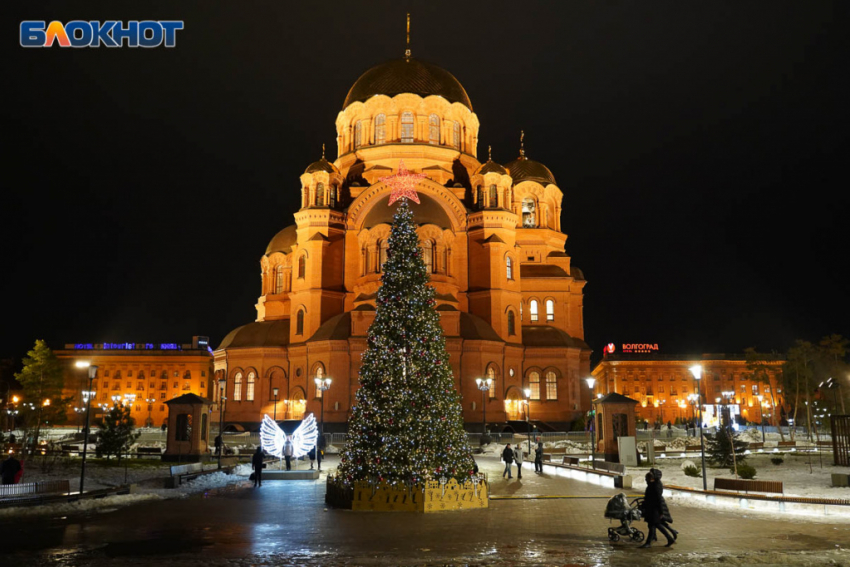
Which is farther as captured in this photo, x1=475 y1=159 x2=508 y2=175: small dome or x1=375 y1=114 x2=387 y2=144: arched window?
x1=375 y1=114 x2=387 y2=144: arched window

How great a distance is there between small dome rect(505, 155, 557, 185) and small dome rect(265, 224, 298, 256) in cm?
1892

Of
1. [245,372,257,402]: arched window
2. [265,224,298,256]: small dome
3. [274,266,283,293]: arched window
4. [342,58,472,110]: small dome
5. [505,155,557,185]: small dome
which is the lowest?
[245,372,257,402]: arched window

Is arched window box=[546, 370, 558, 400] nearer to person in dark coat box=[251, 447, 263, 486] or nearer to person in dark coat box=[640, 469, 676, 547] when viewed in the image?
person in dark coat box=[251, 447, 263, 486]

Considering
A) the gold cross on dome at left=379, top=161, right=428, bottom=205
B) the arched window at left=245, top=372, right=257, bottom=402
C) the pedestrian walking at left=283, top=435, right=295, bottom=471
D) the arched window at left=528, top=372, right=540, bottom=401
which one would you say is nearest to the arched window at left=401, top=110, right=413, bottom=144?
the gold cross on dome at left=379, top=161, right=428, bottom=205

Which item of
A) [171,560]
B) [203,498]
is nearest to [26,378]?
[203,498]

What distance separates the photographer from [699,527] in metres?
14.9

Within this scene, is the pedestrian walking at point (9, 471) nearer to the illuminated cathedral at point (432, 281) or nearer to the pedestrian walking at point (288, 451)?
the pedestrian walking at point (288, 451)

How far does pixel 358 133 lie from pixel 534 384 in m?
23.4

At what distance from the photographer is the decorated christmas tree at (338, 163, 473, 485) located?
1764 cm

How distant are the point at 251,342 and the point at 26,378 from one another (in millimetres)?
19550

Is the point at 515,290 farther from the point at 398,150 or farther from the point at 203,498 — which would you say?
the point at 203,498

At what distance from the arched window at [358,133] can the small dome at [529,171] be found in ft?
43.1

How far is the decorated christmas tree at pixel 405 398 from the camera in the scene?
57.9 feet

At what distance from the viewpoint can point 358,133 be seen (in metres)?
60.0
